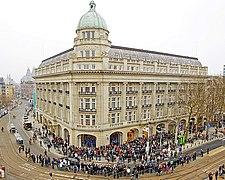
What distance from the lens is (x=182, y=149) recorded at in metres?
44.5

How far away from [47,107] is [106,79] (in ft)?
102

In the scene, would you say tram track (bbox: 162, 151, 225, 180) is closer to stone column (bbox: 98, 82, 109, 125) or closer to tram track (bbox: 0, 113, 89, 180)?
tram track (bbox: 0, 113, 89, 180)

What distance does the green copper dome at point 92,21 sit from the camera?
44.8 metres

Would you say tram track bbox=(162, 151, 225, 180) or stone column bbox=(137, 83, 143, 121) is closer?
tram track bbox=(162, 151, 225, 180)

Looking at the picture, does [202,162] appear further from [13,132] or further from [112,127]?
[13,132]

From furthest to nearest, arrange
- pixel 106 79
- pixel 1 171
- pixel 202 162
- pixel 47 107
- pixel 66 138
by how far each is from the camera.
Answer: pixel 47 107 < pixel 66 138 < pixel 106 79 < pixel 202 162 < pixel 1 171

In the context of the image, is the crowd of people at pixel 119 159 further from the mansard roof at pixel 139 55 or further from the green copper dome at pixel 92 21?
the green copper dome at pixel 92 21

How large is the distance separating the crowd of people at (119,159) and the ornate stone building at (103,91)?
331 centimetres

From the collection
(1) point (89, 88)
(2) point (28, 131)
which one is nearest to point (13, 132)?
(2) point (28, 131)

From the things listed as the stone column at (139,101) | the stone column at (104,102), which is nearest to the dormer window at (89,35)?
the stone column at (104,102)

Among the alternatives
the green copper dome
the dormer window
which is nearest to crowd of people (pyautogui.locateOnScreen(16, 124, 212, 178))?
the dormer window

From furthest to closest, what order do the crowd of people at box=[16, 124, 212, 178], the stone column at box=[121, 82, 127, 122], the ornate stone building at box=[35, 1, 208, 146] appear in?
the stone column at box=[121, 82, 127, 122] < the ornate stone building at box=[35, 1, 208, 146] < the crowd of people at box=[16, 124, 212, 178]

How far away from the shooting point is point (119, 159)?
120ft

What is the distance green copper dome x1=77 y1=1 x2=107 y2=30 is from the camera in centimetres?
4484
